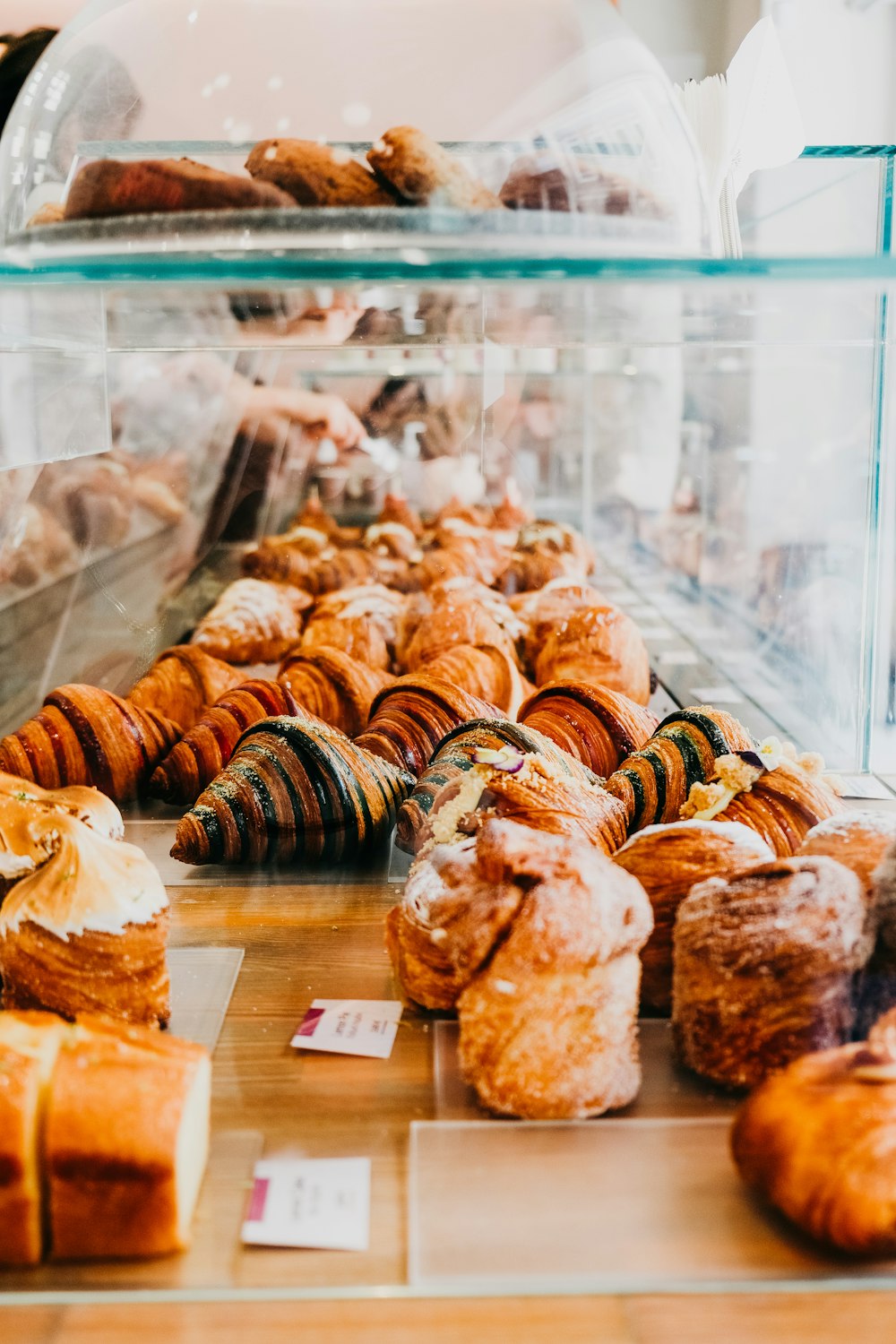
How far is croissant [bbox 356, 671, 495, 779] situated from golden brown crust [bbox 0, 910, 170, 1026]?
53 cm

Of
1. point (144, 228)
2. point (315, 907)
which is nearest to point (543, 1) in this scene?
point (144, 228)

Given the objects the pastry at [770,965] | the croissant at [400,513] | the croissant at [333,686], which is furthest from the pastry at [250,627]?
the pastry at [770,965]

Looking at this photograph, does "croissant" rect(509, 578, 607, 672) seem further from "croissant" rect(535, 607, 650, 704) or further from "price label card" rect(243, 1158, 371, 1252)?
"price label card" rect(243, 1158, 371, 1252)

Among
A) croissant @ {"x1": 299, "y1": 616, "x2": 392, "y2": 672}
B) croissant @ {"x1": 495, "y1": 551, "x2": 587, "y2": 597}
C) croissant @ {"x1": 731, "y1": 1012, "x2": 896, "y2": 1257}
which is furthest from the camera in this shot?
croissant @ {"x1": 495, "y1": 551, "x2": 587, "y2": 597}

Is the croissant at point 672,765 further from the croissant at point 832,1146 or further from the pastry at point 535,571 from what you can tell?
the pastry at point 535,571

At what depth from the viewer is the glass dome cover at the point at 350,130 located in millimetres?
796

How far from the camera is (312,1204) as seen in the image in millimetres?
720

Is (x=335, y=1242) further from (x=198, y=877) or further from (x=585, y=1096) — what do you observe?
(x=198, y=877)

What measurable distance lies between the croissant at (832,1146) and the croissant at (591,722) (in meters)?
0.65

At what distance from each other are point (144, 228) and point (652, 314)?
0.79 m

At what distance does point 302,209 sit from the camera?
0.79 meters

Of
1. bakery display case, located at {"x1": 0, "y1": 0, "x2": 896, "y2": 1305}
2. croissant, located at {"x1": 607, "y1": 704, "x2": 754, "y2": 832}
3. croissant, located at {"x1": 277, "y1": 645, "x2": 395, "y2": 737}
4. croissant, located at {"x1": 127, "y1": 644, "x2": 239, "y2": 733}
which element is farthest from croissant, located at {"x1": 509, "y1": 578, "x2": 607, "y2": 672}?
croissant, located at {"x1": 607, "y1": 704, "x2": 754, "y2": 832}

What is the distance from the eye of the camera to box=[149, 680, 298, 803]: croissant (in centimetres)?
144

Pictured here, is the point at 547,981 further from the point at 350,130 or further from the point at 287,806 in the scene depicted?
the point at 350,130
